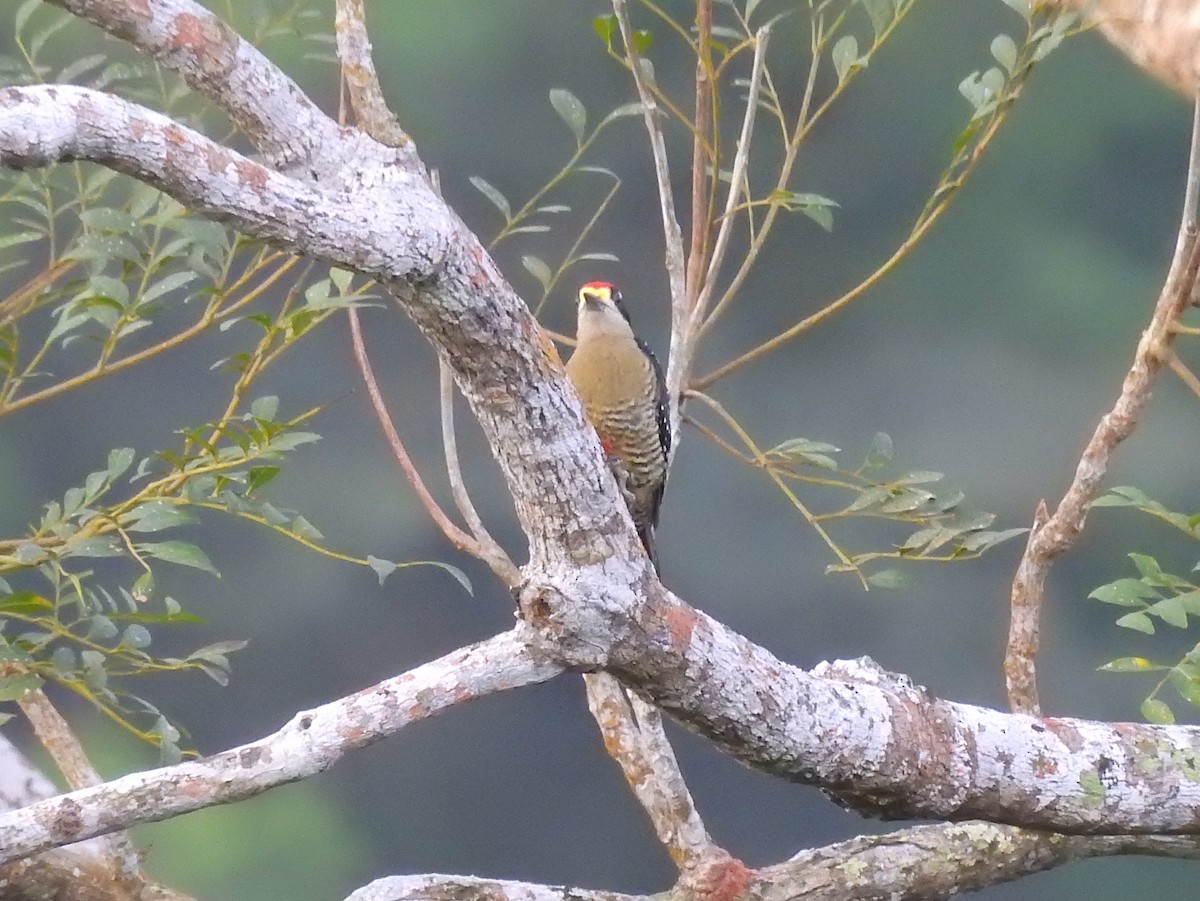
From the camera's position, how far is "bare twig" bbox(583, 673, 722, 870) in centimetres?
123

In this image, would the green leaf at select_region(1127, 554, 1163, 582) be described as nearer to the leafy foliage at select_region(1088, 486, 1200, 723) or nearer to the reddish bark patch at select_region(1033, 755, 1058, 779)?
the leafy foliage at select_region(1088, 486, 1200, 723)

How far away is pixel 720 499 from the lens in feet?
6.06

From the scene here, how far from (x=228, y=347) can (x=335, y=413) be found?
161mm

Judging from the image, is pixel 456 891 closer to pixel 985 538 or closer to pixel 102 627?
pixel 102 627

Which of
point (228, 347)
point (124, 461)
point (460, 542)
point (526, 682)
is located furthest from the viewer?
point (228, 347)

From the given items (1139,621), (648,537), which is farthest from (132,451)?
(1139,621)

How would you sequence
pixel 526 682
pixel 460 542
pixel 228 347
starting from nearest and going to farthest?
pixel 526 682, pixel 460 542, pixel 228 347

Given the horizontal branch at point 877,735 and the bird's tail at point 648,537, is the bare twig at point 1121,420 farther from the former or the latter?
the bird's tail at point 648,537

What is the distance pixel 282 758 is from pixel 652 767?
51 centimetres

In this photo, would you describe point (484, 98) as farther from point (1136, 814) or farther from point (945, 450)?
point (1136, 814)

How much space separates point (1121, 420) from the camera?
1.14 metres

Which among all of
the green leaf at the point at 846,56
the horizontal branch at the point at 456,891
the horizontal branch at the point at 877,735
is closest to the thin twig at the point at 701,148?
the green leaf at the point at 846,56

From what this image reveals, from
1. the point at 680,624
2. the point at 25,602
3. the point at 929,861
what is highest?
the point at 25,602

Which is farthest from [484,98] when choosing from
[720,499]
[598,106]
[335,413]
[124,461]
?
[124,461]
